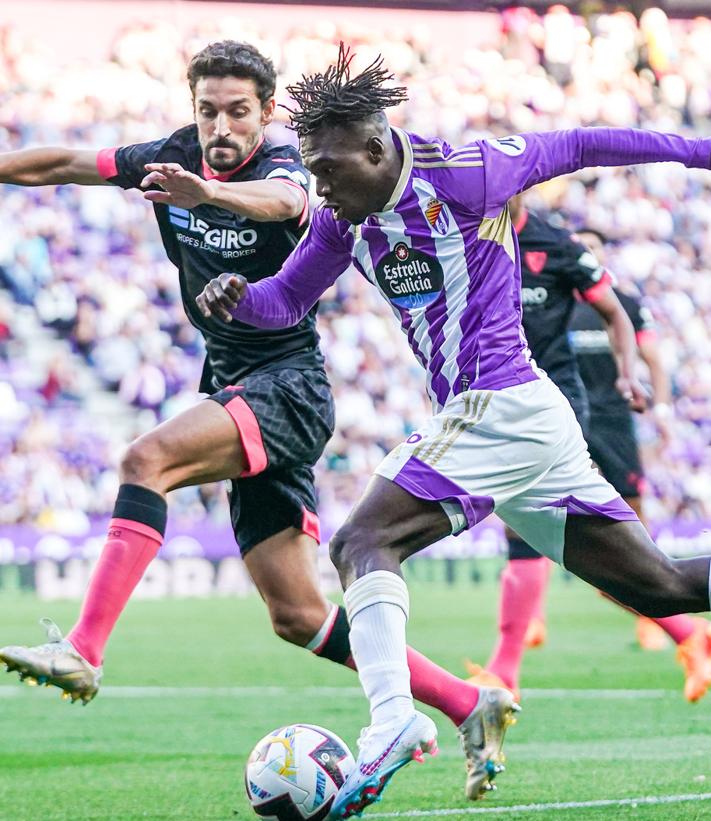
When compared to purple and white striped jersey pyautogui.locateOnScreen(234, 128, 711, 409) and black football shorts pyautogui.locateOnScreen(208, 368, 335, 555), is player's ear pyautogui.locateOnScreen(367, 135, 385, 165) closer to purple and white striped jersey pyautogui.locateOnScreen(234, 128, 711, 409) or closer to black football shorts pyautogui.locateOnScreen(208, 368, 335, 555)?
purple and white striped jersey pyautogui.locateOnScreen(234, 128, 711, 409)

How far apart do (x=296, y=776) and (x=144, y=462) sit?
3.90 ft

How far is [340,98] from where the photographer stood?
463 cm

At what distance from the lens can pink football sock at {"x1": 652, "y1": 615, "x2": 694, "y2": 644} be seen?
7.75 m

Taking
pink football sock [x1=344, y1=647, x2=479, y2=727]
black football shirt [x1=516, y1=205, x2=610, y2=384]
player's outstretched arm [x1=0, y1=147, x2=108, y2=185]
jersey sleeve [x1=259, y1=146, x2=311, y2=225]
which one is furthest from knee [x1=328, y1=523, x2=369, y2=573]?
black football shirt [x1=516, y1=205, x2=610, y2=384]

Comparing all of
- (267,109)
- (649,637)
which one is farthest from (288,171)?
(649,637)

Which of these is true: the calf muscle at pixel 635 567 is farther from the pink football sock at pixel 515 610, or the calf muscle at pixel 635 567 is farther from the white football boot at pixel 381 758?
the pink football sock at pixel 515 610

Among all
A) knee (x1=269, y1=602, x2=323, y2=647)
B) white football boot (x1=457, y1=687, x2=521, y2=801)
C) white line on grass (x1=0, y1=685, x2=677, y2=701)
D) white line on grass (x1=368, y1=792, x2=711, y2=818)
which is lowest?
white line on grass (x1=0, y1=685, x2=677, y2=701)

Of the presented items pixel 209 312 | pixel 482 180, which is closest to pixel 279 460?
pixel 209 312

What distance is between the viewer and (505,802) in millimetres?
5180

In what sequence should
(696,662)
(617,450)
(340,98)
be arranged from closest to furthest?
1. (340,98)
2. (696,662)
3. (617,450)

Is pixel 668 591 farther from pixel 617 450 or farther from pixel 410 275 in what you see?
pixel 617 450

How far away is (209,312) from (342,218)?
0.53m

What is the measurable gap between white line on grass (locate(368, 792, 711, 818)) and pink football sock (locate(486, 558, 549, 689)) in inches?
A: 97.2

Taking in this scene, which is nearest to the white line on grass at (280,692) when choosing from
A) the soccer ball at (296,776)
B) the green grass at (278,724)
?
the green grass at (278,724)
